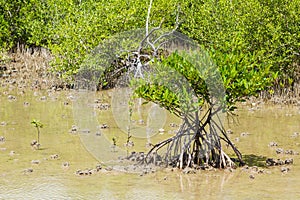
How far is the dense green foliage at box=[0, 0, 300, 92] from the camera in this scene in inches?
581

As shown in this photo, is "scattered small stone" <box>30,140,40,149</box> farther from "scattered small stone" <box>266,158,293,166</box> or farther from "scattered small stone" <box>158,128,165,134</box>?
"scattered small stone" <box>266,158,293,166</box>

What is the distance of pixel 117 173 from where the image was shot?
9109mm

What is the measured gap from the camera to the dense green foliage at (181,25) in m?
14.8

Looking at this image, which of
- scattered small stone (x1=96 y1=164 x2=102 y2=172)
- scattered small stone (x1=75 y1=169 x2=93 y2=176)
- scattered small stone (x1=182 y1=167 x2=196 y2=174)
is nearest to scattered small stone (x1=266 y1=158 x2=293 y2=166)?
scattered small stone (x1=182 y1=167 x2=196 y2=174)

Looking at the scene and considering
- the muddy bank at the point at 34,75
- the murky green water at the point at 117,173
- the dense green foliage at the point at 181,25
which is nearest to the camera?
the murky green water at the point at 117,173

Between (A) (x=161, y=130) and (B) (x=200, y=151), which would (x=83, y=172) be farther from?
(A) (x=161, y=130)

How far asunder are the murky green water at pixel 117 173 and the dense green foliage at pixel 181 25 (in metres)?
1.31

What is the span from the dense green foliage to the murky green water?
1.31 m

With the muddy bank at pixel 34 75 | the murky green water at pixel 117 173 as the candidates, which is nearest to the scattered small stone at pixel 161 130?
the murky green water at pixel 117 173

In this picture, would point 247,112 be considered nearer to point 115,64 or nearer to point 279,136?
point 279,136

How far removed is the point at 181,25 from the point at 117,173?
356 inches

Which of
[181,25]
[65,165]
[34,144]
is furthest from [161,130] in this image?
[181,25]

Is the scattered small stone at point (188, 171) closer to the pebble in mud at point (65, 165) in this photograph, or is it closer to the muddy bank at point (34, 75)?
the pebble in mud at point (65, 165)

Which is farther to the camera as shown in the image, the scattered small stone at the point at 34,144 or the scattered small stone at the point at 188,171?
the scattered small stone at the point at 34,144
